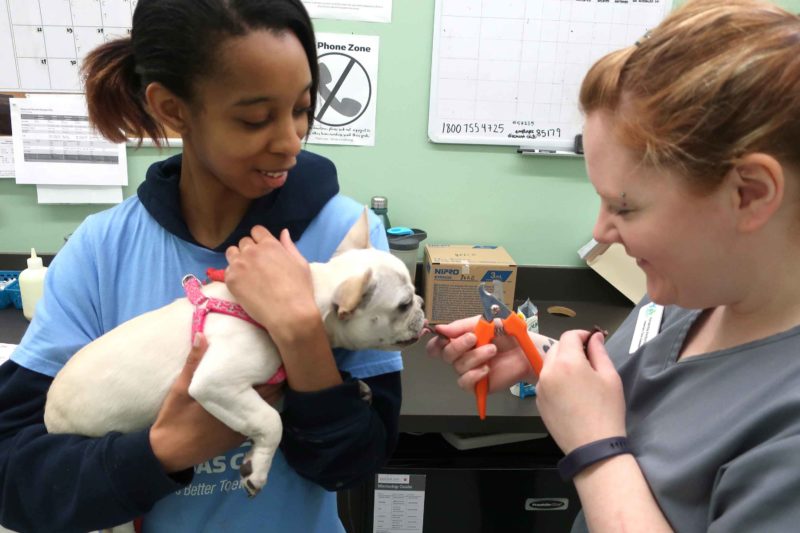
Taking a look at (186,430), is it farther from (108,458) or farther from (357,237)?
(357,237)

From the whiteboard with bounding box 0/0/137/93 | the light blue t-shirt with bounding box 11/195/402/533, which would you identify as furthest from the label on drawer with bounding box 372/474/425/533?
the whiteboard with bounding box 0/0/137/93

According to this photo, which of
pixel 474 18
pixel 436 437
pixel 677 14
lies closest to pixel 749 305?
pixel 677 14

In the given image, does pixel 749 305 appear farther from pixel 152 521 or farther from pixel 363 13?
pixel 363 13

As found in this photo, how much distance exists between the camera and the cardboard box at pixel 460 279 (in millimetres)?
1646

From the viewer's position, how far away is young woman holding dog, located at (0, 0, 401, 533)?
0.72 m

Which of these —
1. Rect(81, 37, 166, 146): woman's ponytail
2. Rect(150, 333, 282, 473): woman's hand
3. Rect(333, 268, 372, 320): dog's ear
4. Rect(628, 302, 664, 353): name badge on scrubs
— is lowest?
Rect(150, 333, 282, 473): woman's hand

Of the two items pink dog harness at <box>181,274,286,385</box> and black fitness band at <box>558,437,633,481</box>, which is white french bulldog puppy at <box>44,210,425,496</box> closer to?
pink dog harness at <box>181,274,286,385</box>

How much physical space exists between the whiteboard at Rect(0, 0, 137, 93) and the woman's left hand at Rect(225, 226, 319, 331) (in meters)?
1.22

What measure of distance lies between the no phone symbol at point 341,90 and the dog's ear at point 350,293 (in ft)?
3.36

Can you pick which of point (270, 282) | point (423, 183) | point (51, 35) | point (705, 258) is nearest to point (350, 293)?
point (270, 282)

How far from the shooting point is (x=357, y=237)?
0.88 m

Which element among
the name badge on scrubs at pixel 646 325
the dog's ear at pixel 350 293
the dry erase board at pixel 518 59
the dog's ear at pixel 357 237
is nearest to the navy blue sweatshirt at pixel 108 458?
the dog's ear at pixel 350 293

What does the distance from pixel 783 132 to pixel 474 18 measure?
1.27 m

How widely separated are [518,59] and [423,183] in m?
0.48
